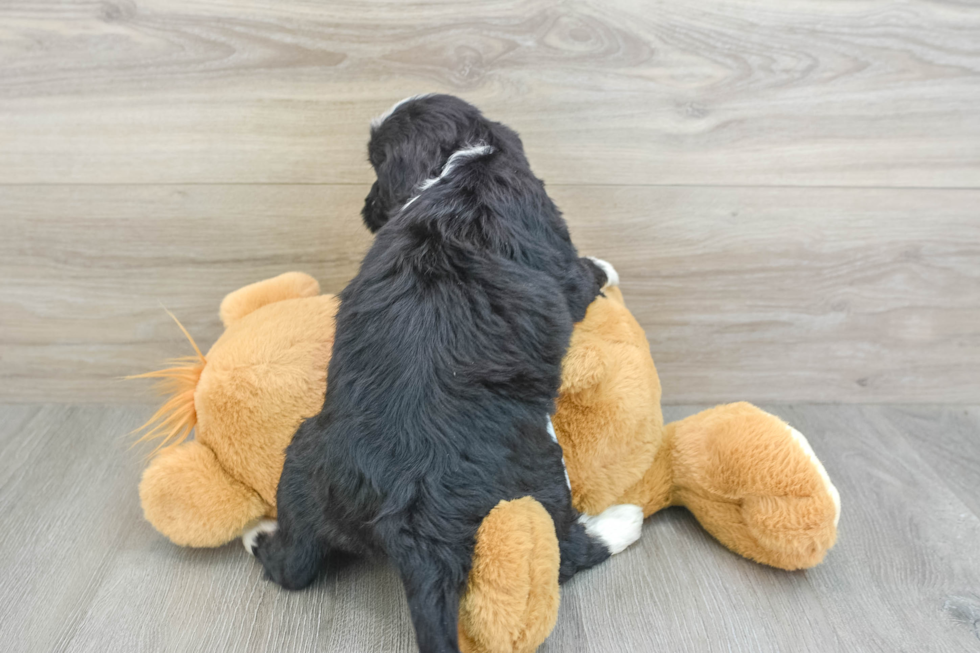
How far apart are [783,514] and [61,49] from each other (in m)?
1.43

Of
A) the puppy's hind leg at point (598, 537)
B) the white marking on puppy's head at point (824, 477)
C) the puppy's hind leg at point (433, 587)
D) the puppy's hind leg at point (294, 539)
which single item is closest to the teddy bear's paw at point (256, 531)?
the puppy's hind leg at point (294, 539)

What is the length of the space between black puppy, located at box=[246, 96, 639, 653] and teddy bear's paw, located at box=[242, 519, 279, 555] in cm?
6

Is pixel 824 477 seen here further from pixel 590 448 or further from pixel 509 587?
pixel 509 587

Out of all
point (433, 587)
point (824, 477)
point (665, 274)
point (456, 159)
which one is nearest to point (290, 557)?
point (433, 587)

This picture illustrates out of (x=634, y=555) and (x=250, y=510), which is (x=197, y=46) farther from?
(x=634, y=555)

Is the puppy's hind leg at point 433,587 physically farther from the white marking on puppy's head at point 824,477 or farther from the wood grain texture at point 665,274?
the wood grain texture at point 665,274

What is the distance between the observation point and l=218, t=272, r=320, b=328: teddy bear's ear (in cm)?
112

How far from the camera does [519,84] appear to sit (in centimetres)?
119

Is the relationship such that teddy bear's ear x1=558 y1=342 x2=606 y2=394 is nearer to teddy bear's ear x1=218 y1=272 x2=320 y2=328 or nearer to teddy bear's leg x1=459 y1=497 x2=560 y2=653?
teddy bear's leg x1=459 y1=497 x2=560 y2=653

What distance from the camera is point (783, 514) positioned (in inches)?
35.6

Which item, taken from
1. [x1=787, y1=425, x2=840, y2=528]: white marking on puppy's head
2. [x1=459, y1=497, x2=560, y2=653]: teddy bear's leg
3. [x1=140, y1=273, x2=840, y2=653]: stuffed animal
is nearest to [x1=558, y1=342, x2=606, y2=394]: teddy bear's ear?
[x1=140, y1=273, x2=840, y2=653]: stuffed animal

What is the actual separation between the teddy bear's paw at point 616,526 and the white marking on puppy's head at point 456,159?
0.53 m

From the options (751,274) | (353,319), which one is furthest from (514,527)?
(751,274)

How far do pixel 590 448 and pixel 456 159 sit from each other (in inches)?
17.9
